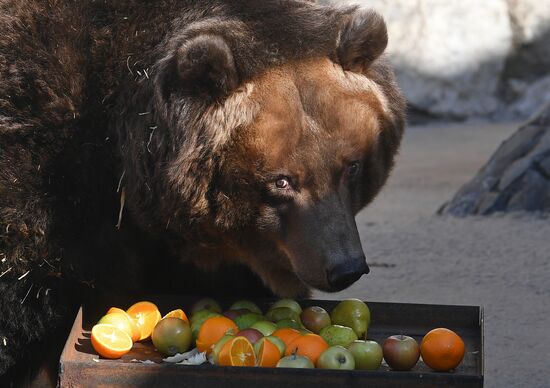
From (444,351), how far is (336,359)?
1.31ft

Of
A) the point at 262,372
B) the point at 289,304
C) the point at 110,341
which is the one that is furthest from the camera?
the point at 289,304

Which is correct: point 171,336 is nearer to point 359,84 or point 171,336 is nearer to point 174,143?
point 174,143

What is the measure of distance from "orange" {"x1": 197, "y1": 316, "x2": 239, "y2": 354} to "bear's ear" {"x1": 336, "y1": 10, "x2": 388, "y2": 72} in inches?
49.8

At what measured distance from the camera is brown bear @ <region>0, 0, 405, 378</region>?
435 centimetres

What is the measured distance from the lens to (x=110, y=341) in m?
3.98

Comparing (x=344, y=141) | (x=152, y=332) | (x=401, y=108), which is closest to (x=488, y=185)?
(x=401, y=108)

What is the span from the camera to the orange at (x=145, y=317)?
4246 millimetres

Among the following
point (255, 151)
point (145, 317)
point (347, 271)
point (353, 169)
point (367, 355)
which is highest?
point (255, 151)

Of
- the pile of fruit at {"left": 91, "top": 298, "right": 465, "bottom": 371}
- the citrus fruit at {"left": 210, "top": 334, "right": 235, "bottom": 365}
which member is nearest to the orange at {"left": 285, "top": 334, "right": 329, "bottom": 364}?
the pile of fruit at {"left": 91, "top": 298, "right": 465, "bottom": 371}

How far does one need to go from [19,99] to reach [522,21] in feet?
30.4

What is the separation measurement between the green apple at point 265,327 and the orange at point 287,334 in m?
0.04

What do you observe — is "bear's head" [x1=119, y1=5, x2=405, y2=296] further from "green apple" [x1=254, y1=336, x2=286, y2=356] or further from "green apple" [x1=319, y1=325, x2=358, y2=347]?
"green apple" [x1=254, y1=336, x2=286, y2=356]

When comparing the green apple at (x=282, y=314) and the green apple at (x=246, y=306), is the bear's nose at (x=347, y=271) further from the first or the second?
the green apple at (x=246, y=306)

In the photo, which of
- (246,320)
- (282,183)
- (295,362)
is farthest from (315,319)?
(295,362)
